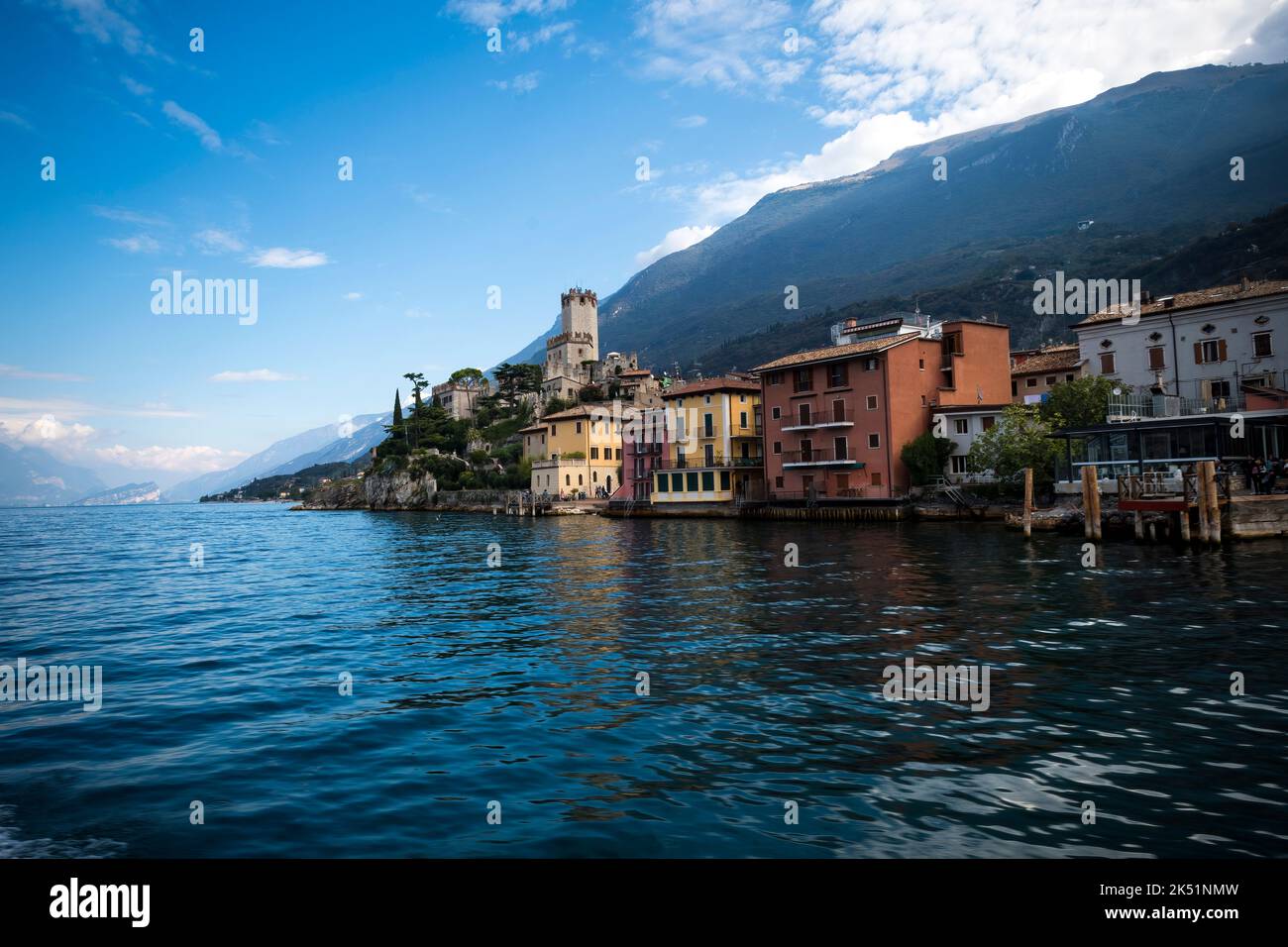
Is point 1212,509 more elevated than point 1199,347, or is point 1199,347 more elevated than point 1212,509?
point 1199,347

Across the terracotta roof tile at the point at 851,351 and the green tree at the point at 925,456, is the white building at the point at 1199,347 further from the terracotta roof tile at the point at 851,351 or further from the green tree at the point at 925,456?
the terracotta roof tile at the point at 851,351

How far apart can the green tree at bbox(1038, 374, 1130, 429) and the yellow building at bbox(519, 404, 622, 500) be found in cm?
5026

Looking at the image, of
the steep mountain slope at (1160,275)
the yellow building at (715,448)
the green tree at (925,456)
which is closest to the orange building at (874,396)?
the green tree at (925,456)

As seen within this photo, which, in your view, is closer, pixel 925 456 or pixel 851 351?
pixel 925 456

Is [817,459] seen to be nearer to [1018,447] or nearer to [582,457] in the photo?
[1018,447]

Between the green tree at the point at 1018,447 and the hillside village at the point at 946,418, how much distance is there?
0.12m

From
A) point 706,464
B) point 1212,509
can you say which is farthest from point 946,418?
point 1212,509

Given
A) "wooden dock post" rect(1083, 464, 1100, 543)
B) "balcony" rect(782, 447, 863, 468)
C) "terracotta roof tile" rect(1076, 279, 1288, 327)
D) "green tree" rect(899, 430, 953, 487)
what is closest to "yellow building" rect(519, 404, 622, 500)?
"balcony" rect(782, 447, 863, 468)

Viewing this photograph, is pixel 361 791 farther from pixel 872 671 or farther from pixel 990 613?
pixel 990 613

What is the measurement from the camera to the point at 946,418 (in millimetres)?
57438

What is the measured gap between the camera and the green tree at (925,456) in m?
55.9

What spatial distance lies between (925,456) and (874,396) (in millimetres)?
5965
